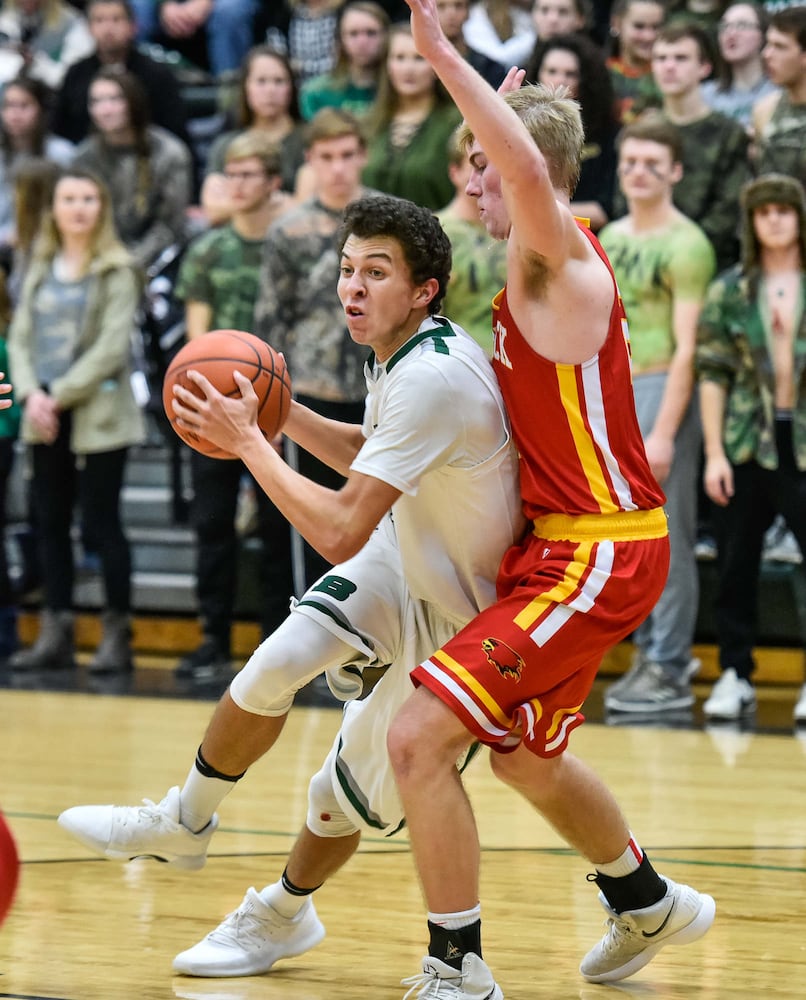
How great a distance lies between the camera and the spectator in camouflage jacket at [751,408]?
6812mm

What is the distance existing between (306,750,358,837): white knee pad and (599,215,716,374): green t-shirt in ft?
12.1

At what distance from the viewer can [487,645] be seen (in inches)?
132

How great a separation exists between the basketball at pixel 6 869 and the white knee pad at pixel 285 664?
67cm

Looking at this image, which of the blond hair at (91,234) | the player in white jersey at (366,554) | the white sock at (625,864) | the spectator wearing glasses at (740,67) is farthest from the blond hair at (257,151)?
the white sock at (625,864)

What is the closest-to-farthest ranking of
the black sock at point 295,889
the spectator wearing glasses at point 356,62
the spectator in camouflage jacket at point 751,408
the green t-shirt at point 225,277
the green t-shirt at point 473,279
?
the black sock at point 295,889 → the spectator in camouflage jacket at point 751,408 → the green t-shirt at point 473,279 → the green t-shirt at point 225,277 → the spectator wearing glasses at point 356,62

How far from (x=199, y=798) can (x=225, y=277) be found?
14.4 feet

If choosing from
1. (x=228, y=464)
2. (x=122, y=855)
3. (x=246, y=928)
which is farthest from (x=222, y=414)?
(x=228, y=464)

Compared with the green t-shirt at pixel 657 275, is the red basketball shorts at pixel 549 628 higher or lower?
lower

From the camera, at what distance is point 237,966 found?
376cm

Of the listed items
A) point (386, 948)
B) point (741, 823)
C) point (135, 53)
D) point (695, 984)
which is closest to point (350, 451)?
point (386, 948)

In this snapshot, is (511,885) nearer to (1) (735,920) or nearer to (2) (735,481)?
(1) (735,920)

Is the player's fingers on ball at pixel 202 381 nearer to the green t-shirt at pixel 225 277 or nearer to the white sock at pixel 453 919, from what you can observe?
the white sock at pixel 453 919

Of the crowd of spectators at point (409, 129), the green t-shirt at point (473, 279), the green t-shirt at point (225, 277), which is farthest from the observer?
the green t-shirt at point (225, 277)

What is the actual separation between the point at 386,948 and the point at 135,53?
7.35 meters
